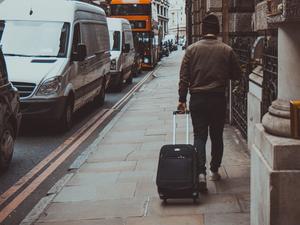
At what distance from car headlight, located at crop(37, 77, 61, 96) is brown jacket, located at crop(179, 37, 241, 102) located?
512 centimetres

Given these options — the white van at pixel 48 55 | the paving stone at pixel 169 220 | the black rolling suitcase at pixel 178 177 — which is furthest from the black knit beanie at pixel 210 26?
the white van at pixel 48 55

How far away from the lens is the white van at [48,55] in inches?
438

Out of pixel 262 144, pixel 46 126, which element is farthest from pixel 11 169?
pixel 262 144

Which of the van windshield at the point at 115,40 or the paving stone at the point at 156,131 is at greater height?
the van windshield at the point at 115,40

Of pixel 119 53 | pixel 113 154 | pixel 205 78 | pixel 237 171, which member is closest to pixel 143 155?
pixel 113 154

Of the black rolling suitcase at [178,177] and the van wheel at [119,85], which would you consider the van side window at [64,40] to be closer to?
the black rolling suitcase at [178,177]

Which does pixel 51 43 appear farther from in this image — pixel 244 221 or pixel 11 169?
pixel 244 221

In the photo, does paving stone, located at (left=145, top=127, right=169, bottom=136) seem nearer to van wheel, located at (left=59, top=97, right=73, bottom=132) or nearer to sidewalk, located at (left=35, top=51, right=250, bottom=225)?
sidewalk, located at (left=35, top=51, right=250, bottom=225)

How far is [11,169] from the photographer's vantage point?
28.3ft

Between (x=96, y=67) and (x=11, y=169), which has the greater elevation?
(x=96, y=67)

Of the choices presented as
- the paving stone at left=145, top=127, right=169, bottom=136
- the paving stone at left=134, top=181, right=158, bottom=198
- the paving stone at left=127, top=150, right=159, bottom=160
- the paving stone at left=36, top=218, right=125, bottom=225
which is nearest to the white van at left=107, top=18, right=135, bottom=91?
the paving stone at left=145, top=127, right=169, bottom=136

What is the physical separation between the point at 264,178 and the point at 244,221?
1.34 m

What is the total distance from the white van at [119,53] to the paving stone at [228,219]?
51.8 ft

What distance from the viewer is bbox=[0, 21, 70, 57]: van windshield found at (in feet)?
40.4
